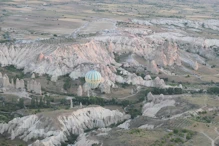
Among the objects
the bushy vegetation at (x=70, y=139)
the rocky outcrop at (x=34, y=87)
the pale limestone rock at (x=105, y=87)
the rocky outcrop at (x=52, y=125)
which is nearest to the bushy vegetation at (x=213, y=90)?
the pale limestone rock at (x=105, y=87)

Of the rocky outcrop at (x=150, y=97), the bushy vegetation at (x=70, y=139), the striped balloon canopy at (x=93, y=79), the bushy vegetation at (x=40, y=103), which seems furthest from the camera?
the striped balloon canopy at (x=93, y=79)

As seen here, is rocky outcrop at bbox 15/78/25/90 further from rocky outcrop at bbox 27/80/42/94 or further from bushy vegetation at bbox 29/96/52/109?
bushy vegetation at bbox 29/96/52/109

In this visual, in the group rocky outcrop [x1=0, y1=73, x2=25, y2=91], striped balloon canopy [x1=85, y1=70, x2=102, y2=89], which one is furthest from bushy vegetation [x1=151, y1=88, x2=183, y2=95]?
rocky outcrop [x1=0, y1=73, x2=25, y2=91]

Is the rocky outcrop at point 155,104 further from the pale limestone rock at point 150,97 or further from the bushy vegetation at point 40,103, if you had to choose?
the bushy vegetation at point 40,103

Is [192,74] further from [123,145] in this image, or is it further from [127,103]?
[123,145]

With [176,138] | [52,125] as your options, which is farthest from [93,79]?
[176,138]
